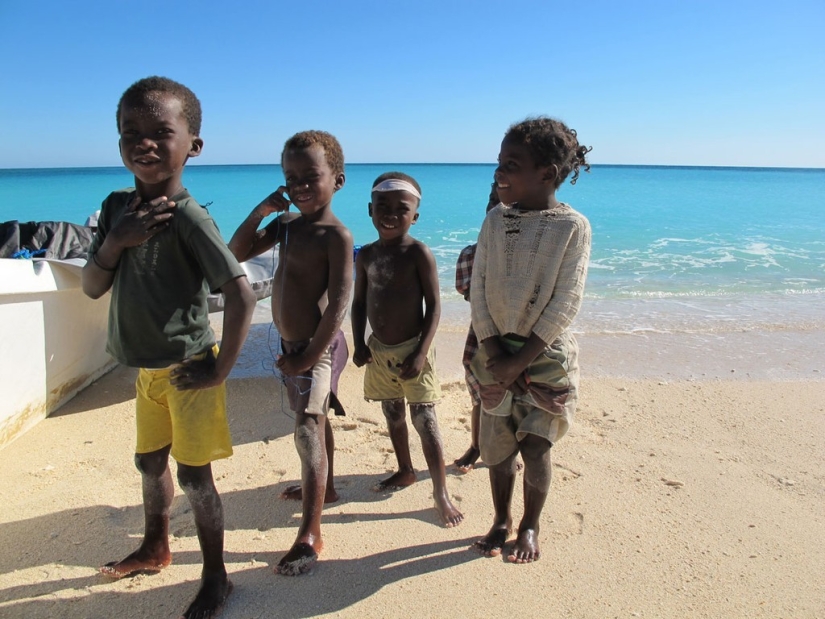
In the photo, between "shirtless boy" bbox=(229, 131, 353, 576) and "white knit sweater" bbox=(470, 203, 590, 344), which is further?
"shirtless boy" bbox=(229, 131, 353, 576)

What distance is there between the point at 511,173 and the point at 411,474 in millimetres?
1741

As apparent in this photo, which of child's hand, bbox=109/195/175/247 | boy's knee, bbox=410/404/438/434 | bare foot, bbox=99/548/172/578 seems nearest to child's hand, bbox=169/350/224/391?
child's hand, bbox=109/195/175/247

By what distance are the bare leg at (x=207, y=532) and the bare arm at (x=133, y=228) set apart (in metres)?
0.79

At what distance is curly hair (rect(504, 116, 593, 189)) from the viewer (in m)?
2.34

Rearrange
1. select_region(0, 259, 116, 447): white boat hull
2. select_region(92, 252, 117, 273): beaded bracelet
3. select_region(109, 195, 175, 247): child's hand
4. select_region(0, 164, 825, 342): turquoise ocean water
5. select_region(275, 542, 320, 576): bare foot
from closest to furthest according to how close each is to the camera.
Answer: select_region(109, 195, 175, 247): child's hand < select_region(92, 252, 117, 273): beaded bracelet < select_region(275, 542, 320, 576): bare foot < select_region(0, 259, 116, 447): white boat hull < select_region(0, 164, 825, 342): turquoise ocean water

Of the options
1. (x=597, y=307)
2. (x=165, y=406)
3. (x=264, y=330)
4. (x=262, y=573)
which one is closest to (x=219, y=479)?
(x=262, y=573)

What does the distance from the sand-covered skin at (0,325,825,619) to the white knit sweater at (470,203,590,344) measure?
3.36 feet

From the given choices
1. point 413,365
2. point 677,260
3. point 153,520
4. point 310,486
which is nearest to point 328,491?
point 310,486

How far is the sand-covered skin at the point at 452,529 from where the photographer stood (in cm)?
231

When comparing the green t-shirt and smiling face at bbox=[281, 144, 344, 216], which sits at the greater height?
smiling face at bbox=[281, 144, 344, 216]

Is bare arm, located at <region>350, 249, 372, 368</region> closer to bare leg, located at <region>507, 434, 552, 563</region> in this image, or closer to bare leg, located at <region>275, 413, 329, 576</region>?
bare leg, located at <region>275, 413, 329, 576</region>

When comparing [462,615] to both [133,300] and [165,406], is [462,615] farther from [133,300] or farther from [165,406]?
[133,300]

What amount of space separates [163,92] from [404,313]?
Answer: 1.49m

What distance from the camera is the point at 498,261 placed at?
2459 millimetres
